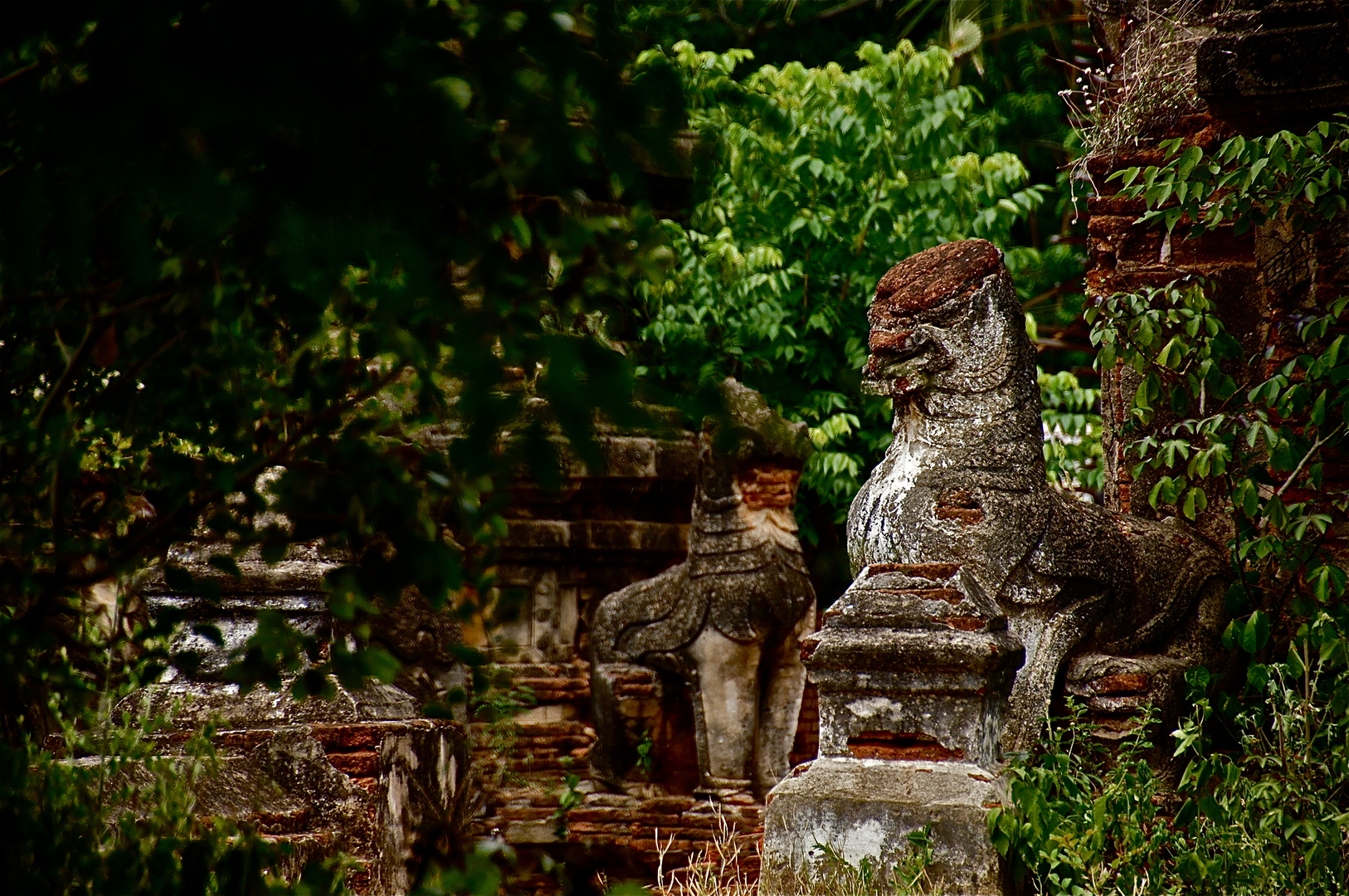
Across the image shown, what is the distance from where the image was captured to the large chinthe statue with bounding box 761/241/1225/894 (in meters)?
3.95

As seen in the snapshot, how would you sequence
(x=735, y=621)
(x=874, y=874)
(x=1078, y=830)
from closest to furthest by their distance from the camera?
1. (x=1078, y=830)
2. (x=874, y=874)
3. (x=735, y=621)

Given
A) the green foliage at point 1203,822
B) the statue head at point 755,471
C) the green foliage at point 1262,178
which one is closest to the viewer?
the green foliage at point 1203,822

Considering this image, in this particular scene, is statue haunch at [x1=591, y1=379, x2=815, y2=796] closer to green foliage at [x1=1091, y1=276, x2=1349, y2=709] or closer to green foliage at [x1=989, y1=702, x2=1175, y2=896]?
green foliage at [x1=1091, y1=276, x2=1349, y2=709]

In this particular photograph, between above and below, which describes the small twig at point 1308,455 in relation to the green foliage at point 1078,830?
above

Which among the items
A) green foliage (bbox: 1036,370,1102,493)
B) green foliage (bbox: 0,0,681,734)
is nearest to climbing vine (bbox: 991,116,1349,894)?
green foliage (bbox: 0,0,681,734)

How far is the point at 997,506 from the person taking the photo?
4.84 m

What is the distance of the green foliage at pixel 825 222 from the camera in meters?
9.38

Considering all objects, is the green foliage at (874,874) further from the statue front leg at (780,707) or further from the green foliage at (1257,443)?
the statue front leg at (780,707)

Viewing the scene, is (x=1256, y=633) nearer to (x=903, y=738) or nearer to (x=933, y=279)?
(x=903, y=738)

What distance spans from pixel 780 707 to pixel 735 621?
0.57m

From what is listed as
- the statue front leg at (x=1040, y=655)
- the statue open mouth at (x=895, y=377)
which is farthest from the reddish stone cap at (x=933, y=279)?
the statue front leg at (x=1040, y=655)

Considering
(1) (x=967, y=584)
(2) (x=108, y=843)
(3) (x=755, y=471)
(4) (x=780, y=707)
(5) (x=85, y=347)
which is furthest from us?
(4) (x=780, y=707)

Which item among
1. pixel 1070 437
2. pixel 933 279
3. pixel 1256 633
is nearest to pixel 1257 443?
pixel 1256 633

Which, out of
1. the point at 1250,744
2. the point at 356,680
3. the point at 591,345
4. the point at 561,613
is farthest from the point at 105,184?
the point at 561,613
